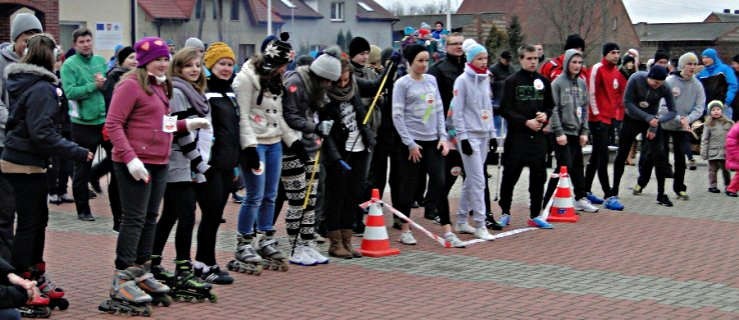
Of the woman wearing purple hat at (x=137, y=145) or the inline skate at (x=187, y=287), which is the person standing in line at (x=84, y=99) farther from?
the woman wearing purple hat at (x=137, y=145)

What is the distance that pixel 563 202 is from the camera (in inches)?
496

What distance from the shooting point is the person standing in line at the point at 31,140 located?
7.19m

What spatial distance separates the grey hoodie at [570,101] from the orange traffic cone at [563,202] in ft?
1.69

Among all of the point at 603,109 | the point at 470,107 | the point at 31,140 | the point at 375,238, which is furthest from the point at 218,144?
the point at 603,109

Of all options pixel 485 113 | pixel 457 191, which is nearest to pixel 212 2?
pixel 457 191

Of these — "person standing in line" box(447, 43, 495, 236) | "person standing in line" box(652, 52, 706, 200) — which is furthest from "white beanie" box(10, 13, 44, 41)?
"person standing in line" box(652, 52, 706, 200)

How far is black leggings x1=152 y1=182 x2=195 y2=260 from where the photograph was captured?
7805 mm

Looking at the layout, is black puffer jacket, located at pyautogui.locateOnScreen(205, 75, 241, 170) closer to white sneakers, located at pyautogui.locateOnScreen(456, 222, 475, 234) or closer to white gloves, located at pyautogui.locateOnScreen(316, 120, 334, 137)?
white gloves, located at pyautogui.locateOnScreen(316, 120, 334, 137)

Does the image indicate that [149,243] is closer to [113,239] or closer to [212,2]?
[113,239]

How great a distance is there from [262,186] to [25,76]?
2.28m

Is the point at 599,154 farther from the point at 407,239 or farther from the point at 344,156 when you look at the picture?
the point at 344,156

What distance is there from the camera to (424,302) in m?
7.95

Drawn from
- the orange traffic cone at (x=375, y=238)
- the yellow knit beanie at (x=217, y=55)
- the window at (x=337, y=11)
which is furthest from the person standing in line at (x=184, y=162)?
the window at (x=337, y=11)

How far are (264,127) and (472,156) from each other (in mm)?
2957
